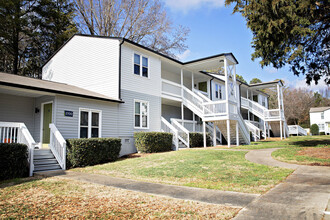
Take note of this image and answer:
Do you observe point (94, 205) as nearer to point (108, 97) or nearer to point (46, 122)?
point (46, 122)

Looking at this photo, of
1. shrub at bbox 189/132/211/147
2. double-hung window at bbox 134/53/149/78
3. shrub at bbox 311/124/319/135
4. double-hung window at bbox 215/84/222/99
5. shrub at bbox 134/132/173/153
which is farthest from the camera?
shrub at bbox 311/124/319/135

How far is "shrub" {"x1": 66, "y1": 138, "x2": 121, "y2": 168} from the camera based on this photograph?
10234mm

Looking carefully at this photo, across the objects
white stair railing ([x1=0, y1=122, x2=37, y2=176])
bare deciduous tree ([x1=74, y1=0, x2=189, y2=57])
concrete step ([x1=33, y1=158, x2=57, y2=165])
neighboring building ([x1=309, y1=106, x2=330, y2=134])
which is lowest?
concrete step ([x1=33, y1=158, x2=57, y2=165])

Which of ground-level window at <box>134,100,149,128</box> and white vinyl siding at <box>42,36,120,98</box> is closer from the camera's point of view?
white vinyl siding at <box>42,36,120,98</box>

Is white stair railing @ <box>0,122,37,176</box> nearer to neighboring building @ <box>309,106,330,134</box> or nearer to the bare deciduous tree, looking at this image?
the bare deciduous tree

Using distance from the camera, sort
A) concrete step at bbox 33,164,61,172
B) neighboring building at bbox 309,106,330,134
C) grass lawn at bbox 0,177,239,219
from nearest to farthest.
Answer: grass lawn at bbox 0,177,239,219
concrete step at bbox 33,164,61,172
neighboring building at bbox 309,106,330,134

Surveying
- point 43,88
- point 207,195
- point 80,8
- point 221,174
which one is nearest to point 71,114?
point 43,88

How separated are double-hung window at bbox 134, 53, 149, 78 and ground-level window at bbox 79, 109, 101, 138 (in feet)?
14.0

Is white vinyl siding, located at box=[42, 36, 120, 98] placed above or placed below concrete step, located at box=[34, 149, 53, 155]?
above

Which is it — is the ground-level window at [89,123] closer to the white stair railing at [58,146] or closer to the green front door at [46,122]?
the green front door at [46,122]

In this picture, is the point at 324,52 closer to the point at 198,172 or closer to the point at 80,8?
the point at 198,172

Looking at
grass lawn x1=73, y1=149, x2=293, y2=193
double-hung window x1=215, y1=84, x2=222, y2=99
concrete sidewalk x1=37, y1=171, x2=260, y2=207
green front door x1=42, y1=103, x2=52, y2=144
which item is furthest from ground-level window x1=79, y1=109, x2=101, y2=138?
double-hung window x1=215, y1=84, x2=222, y2=99

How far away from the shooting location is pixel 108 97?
14.1 m

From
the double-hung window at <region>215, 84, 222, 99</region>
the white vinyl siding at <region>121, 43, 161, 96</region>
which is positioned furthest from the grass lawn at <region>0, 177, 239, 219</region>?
the double-hung window at <region>215, 84, 222, 99</region>
